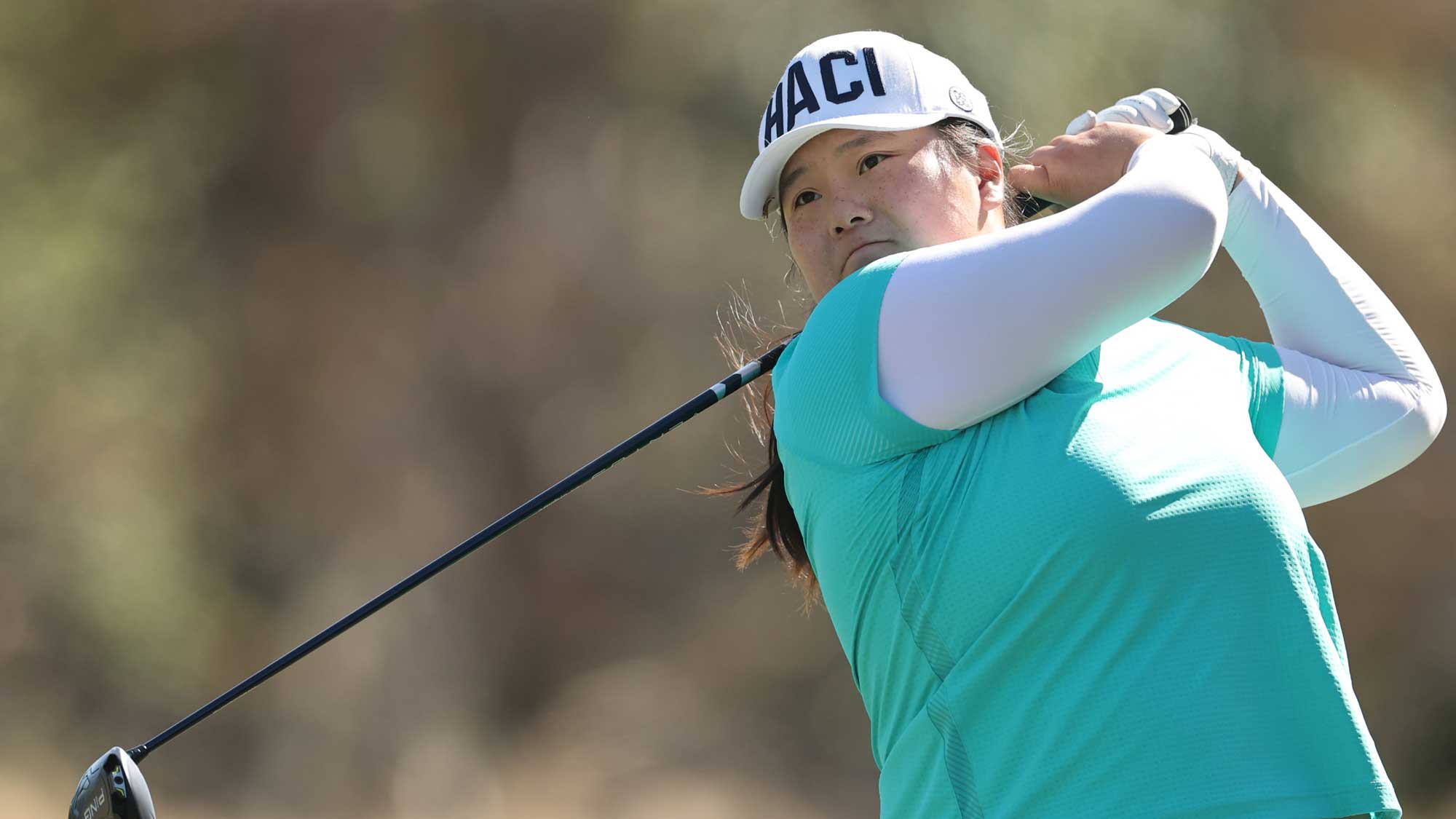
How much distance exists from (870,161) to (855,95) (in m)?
0.06

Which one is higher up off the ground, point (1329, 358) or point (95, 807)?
point (1329, 358)

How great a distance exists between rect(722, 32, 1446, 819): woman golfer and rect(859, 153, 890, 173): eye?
8.0 inches

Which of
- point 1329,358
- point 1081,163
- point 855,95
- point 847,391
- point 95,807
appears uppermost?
point 855,95

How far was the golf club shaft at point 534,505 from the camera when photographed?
1438 mm

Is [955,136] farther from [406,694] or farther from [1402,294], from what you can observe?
[1402,294]

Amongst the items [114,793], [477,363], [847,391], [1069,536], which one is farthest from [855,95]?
[477,363]

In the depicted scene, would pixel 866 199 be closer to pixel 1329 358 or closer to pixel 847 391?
pixel 847 391

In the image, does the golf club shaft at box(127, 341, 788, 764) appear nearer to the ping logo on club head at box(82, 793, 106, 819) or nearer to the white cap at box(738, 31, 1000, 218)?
the ping logo on club head at box(82, 793, 106, 819)

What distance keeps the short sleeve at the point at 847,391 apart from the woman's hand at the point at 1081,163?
26 centimetres

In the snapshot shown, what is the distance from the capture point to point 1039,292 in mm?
846

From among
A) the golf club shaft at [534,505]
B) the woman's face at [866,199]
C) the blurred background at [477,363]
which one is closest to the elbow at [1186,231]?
the woman's face at [866,199]

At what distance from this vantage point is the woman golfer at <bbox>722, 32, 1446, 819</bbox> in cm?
80

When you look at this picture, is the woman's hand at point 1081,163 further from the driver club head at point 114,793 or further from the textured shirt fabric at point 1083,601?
the driver club head at point 114,793

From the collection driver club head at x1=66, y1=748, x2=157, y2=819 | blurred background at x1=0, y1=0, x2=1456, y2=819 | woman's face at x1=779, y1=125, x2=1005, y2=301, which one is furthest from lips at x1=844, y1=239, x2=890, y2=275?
blurred background at x1=0, y1=0, x2=1456, y2=819
